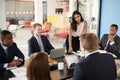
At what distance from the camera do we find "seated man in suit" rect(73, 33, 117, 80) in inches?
67.7

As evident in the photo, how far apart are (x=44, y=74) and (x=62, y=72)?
3.14 feet

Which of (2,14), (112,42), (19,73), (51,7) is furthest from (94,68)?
(51,7)

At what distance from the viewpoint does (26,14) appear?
1428cm

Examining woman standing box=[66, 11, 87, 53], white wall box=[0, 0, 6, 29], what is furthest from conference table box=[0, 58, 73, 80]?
white wall box=[0, 0, 6, 29]

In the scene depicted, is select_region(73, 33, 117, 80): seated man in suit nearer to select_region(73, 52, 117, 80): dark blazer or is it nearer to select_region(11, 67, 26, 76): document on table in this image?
select_region(73, 52, 117, 80): dark blazer

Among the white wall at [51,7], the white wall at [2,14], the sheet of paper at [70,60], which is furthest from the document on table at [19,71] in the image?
the white wall at [51,7]

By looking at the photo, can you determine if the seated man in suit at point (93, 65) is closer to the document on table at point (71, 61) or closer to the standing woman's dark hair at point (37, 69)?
the standing woman's dark hair at point (37, 69)

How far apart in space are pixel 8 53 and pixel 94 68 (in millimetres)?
1624

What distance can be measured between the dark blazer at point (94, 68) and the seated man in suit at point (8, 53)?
122cm

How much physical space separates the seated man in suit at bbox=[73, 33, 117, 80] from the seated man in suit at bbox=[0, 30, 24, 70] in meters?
1.22

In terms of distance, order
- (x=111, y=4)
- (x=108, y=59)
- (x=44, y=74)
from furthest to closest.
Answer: (x=111, y=4) → (x=108, y=59) → (x=44, y=74)

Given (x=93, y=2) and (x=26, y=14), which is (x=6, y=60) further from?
(x=26, y=14)

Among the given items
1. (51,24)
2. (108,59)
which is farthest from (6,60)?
(51,24)

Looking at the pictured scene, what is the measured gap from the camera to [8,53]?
9.53 feet
